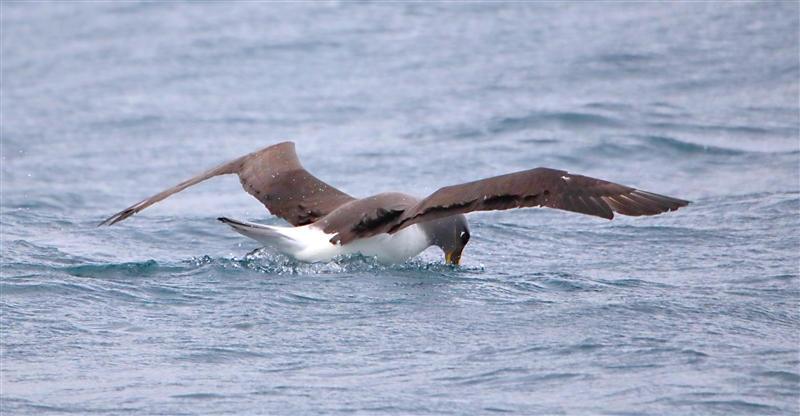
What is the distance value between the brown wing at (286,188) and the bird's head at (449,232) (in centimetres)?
83

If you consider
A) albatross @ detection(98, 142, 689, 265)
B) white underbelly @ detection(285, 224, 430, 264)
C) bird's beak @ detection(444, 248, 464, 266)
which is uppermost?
albatross @ detection(98, 142, 689, 265)

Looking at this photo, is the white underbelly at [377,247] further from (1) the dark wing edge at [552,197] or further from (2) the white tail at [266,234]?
(1) the dark wing edge at [552,197]

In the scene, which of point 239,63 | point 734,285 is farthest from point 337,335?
point 239,63

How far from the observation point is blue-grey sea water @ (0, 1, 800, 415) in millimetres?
5465

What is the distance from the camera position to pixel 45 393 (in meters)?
5.30

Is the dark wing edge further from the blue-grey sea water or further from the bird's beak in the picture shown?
the bird's beak

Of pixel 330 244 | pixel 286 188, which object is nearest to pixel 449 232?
pixel 330 244

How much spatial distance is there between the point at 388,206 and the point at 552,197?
1535mm

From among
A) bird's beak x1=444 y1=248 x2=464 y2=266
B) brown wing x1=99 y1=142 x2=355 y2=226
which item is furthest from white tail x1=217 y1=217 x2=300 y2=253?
bird's beak x1=444 y1=248 x2=464 y2=266

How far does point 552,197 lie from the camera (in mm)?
6629

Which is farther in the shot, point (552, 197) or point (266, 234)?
point (266, 234)

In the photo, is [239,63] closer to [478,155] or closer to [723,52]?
[478,155]

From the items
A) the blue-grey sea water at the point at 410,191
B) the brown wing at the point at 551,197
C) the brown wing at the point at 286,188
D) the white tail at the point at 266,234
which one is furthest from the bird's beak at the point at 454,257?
the white tail at the point at 266,234

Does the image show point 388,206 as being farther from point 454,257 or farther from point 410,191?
point 410,191
